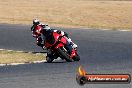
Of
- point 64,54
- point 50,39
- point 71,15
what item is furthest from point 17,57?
point 71,15

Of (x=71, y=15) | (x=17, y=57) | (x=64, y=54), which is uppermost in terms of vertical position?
(x=64, y=54)

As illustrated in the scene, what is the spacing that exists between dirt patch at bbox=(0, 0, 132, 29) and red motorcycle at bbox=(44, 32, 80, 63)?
59.1 ft

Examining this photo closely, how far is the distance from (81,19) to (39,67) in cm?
2480

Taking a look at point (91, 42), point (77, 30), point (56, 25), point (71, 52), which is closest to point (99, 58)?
point (71, 52)

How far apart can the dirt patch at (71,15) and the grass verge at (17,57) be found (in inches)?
616

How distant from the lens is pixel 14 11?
4775cm

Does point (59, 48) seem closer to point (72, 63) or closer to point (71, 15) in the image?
point (72, 63)

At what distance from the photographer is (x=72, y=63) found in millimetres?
18797

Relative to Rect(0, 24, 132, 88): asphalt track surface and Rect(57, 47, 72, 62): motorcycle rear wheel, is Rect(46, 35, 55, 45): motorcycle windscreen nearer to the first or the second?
Rect(57, 47, 72, 62): motorcycle rear wheel

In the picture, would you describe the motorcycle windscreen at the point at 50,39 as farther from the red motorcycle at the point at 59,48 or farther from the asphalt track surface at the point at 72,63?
the asphalt track surface at the point at 72,63

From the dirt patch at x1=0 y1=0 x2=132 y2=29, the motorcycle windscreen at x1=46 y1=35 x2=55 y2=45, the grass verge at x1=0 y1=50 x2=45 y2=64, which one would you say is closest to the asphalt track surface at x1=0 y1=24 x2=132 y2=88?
the motorcycle windscreen at x1=46 y1=35 x2=55 y2=45

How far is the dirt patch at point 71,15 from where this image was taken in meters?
40.0

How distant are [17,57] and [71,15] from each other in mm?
24338

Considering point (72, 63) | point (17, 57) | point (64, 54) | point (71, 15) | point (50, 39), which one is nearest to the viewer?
point (72, 63)
